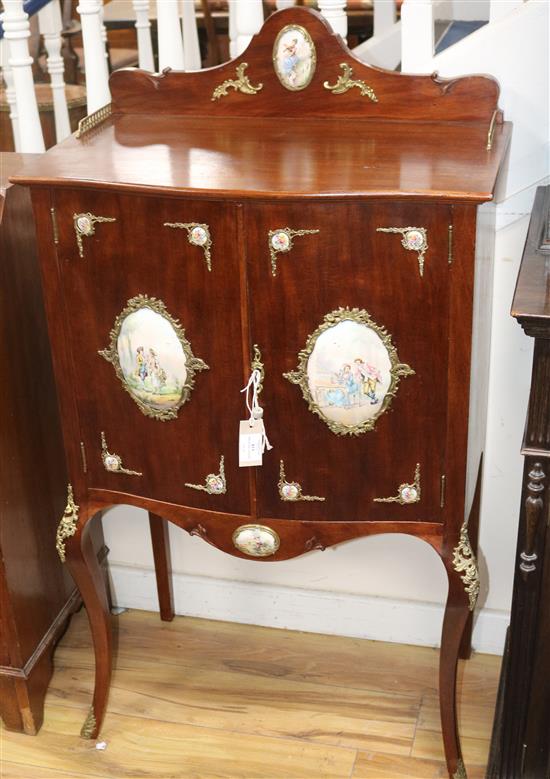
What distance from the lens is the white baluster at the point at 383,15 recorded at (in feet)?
8.87

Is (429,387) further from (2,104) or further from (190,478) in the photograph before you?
(2,104)

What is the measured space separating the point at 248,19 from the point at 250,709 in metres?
1.45

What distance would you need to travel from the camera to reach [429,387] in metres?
1.70

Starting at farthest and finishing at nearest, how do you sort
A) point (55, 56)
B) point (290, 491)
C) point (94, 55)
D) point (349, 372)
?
point (55, 56) → point (94, 55) → point (290, 491) → point (349, 372)

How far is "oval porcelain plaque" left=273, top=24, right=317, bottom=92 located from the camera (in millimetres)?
1902

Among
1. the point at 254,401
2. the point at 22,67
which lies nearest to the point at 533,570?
the point at 254,401

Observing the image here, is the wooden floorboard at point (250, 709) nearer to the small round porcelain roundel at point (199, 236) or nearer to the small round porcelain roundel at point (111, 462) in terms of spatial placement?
the small round porcelain roundel at point (111, 462)

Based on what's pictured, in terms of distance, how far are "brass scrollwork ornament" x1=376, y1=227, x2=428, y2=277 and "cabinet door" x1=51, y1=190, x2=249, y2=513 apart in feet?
0.82

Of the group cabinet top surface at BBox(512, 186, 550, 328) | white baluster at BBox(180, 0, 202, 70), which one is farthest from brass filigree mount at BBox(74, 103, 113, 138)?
cabinet top surface at BBox(512, 186, 550, 328)

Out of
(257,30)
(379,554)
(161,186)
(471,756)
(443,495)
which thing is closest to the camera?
(161,186)

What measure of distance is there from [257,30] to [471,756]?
1526 mm

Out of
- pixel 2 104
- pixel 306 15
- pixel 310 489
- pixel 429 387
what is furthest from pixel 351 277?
pixel 2 104

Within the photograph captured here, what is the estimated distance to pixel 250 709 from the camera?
2338 millimetres

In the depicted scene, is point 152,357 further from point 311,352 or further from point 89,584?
point 89,584
